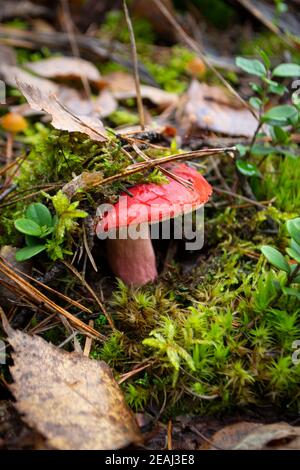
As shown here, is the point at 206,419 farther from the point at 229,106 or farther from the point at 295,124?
the point at 229,106

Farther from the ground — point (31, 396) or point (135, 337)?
point (31, 396)

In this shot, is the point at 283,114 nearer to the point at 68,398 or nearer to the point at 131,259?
the point at 131,259

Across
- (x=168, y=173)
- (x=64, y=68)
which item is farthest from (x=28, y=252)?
(x=64, y=68)

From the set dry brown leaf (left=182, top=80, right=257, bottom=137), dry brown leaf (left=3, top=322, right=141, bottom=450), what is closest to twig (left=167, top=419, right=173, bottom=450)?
dry brown leaf (left=3, top=322, right=141, bottom=450)

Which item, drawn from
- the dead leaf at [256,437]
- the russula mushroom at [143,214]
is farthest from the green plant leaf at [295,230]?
the dead leaf at [256,437]

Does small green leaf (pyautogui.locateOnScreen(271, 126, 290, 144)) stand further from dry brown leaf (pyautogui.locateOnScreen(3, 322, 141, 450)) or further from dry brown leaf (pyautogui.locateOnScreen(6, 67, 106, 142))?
dry brown leaf (pyautogui.locateOnScreen(3, 322, 141, 450))

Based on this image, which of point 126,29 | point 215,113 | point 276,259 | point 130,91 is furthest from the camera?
point 126,29

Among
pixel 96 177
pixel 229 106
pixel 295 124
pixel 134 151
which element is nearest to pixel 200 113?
pixel 229 106
